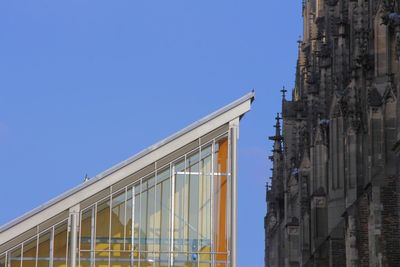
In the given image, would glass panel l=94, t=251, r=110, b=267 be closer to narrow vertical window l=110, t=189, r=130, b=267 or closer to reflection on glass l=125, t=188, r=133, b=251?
narrow vertical window l=110, t=189, r=130, b=267

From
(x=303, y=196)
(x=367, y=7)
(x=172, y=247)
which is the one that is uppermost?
(x=367, y=7)

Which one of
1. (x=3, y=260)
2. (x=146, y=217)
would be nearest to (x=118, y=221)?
(x=146, y=217)

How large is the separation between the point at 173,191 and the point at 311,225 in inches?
1303

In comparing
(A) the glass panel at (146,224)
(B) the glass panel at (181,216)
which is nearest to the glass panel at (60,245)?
(A) the glass panel at (146,224)

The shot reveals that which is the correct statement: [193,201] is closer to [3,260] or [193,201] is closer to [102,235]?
[102,235]

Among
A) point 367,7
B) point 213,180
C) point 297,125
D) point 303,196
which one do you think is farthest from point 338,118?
point 213,180

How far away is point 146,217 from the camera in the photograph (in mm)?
49344

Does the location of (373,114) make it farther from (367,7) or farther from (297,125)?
(297,125)

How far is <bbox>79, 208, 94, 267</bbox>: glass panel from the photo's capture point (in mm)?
49250

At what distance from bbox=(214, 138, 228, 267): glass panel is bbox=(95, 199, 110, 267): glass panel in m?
3.00

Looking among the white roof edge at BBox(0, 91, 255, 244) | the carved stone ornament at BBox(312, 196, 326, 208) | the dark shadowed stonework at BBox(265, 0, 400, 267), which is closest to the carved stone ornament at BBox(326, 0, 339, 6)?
the dark shadowed stonework at BBox(265, 0, 400, 267)

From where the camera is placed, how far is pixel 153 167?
49781 mm

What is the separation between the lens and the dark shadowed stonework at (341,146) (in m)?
59.2

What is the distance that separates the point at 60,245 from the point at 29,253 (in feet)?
2.93
